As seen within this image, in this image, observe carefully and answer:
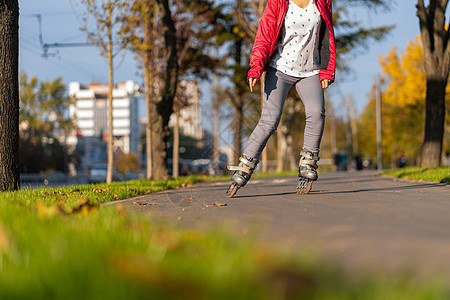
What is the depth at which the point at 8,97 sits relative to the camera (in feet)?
24.8

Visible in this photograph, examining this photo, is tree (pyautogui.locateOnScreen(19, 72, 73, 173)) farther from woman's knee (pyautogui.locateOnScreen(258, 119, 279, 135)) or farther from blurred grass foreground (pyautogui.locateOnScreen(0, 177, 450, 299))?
blurred grass foreground (pyautogui.locateOnScreen(0, 177, 450, 299))

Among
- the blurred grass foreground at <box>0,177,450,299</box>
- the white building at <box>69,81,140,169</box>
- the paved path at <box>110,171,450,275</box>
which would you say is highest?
the white building at <box>69,81,140,169</box>

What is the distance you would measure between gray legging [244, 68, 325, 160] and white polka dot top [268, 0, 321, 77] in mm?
90

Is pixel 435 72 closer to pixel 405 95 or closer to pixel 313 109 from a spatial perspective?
pixel 313 109

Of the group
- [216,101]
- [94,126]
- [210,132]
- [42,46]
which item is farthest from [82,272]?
[94,126]

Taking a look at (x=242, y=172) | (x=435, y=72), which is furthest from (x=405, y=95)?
(x=242, y=172)

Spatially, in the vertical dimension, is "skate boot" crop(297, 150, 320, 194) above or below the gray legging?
below

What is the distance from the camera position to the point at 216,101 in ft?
140

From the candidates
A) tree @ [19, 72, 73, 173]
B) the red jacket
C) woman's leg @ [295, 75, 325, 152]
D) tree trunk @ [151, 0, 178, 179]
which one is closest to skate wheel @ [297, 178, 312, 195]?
woman's leg @ [295, 75, 325, 152]

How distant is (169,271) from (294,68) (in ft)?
14.5

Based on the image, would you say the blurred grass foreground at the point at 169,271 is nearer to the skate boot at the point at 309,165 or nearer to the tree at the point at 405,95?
the skate boot at the point at 309,165

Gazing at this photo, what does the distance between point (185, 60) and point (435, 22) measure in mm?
13240

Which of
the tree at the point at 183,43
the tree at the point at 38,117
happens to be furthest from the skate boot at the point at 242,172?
the tree at the point at 38,117

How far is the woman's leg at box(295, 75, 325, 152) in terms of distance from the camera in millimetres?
5949
